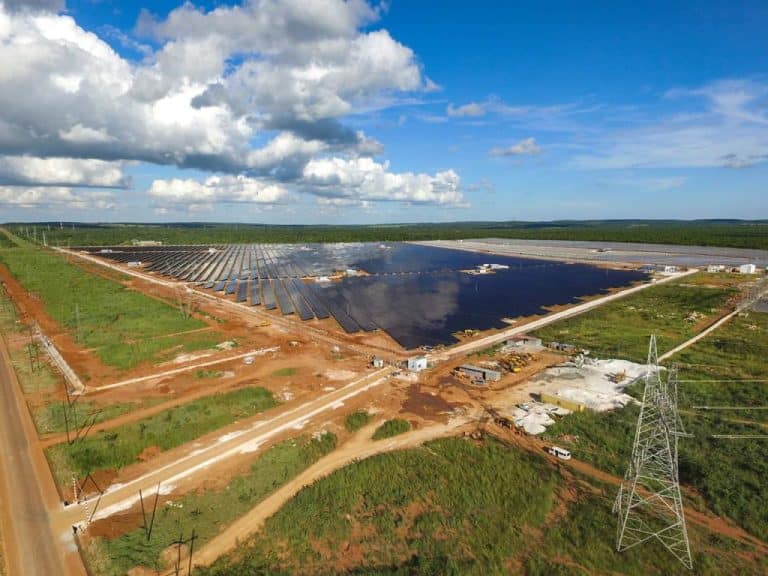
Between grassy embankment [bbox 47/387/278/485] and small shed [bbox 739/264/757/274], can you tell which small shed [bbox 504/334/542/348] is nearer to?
grassy embankment [bbox 47/387/278/485]

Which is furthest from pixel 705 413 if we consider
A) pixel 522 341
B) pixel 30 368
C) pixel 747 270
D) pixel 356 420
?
pixel 747 270

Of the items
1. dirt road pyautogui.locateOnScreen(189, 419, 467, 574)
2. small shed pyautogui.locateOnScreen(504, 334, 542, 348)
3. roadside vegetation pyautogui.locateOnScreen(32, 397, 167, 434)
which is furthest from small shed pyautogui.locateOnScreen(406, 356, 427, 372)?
roadside vegetation pyautogui.locateOnScreen(32, 397, 167, 434)

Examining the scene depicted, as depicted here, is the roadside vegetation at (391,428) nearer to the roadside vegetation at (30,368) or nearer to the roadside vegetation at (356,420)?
the roadside vegetation at (356,420)

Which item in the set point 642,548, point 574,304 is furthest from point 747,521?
point 574,304

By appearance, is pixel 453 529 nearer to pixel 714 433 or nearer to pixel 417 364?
pixel 417 364

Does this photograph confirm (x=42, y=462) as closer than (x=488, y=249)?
Yes

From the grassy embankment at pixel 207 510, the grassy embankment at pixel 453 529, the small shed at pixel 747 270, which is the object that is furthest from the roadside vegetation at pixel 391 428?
the small shed at pixel 747 270

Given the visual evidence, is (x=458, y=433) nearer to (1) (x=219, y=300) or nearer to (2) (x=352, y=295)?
(2) (x=352, y=295)
